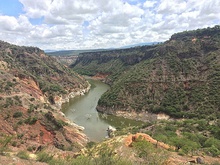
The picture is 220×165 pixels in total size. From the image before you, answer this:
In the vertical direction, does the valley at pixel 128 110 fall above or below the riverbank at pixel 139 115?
above

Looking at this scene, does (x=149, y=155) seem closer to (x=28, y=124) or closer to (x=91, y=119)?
(x=28, y=124)

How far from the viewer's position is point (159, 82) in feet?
281

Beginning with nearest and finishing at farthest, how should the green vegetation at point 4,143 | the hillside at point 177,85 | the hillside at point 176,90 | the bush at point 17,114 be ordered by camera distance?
the green vegetation at point 4,143 → the bush at point 17,114 → the hillside at point 176,90 → the hillside at point 177,85

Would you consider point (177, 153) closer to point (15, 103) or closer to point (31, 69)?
point (15, 103)

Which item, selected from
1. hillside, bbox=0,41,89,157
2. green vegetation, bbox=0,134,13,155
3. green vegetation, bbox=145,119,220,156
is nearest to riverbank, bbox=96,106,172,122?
hillside, bbox=0,41,89,157

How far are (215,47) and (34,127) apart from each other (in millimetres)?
67784

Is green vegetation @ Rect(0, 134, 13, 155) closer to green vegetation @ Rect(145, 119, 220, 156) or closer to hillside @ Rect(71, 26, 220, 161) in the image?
green vegetation @ Rect(145, 119, 220, 156)

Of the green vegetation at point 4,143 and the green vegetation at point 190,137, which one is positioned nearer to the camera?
the green vegetation at point 4,143

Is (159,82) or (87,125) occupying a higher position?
(159,82)

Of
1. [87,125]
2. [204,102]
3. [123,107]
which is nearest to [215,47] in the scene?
[204,102]

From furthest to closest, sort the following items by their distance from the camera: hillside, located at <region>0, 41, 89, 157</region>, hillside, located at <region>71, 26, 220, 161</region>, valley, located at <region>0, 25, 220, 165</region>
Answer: hillside, located at <region>71, 26, 220, 161</region>, hillside, located at <region>0, 41, 89, 157</region>, valley, located at <region>0, 25, 220, 165</region>

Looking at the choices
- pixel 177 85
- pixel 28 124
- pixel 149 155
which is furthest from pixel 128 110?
pixel 149 155

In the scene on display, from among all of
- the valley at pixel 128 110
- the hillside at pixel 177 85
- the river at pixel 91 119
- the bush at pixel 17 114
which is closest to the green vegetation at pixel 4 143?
the valley at pixel 128 110

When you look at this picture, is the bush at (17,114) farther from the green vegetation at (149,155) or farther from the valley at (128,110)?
the green vegetation at (149,155)
